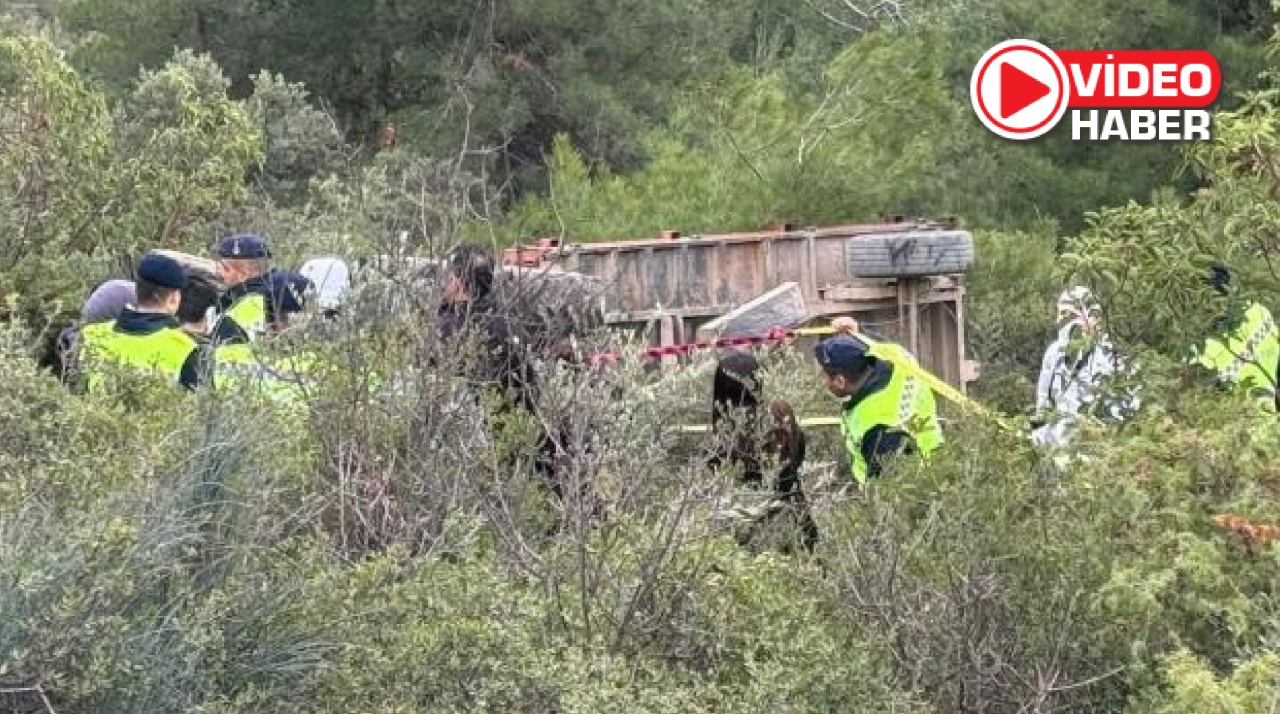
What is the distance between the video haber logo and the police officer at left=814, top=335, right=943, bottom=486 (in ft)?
31.8

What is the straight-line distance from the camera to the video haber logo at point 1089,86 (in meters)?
17.3

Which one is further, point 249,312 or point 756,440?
point 249,312

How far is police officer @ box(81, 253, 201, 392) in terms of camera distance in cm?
709

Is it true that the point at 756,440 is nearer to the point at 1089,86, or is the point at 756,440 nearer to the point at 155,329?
the point at 155,329

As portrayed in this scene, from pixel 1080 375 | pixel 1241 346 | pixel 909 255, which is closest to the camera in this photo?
pixel 1241 346

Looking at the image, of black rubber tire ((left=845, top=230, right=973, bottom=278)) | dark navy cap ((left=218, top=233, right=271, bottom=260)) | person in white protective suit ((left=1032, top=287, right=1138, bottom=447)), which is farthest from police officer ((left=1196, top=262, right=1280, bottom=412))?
black rubber tire ((left=845, top=230, right=973, bottom=278))

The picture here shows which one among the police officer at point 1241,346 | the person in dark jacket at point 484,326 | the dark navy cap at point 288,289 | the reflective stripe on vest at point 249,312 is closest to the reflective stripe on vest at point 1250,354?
the police officer at point 1241,346

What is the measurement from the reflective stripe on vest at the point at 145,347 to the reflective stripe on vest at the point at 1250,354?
3256 millimetres

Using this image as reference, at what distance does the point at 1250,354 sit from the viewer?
6379 millimetres

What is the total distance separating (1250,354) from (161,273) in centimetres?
370

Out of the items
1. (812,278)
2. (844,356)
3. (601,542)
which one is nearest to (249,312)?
(844,356)

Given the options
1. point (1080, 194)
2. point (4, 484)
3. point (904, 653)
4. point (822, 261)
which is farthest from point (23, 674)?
point (1080, 194)

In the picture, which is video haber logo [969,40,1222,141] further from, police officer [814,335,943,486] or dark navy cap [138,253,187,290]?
dark navy cap [138,253,187,290]

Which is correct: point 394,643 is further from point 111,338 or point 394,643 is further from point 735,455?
point 111,338
